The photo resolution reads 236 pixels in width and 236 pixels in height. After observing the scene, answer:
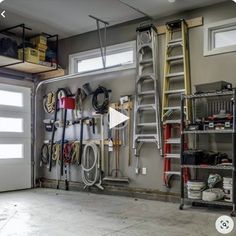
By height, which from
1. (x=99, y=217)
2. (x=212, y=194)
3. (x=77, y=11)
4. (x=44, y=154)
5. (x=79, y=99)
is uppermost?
(x=77, y=11)

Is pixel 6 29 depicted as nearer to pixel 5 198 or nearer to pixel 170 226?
pixel 5 198

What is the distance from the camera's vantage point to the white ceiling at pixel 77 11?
5637 mm

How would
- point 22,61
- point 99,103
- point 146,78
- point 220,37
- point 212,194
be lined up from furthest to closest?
point 99,103
point 22,61
point 146,78
point 220,37
point 212,194

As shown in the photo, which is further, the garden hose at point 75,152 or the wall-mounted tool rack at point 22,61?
the garden hose at point 75,152

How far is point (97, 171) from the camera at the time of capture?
6.84 meters

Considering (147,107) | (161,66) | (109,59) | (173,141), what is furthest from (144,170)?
(109,59)

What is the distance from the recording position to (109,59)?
711 cm

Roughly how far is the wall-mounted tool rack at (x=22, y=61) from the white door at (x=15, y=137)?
45cm

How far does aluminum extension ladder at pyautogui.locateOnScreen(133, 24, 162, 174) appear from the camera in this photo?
6.07 meters

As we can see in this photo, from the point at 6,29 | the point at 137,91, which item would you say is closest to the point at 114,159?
the point at 137,91

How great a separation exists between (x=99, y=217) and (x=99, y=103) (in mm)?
2771

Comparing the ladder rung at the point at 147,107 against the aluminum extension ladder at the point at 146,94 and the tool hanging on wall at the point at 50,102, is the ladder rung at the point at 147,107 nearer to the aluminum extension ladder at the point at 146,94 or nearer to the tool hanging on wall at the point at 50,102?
the aluminum extension ladder at the point at 146,94

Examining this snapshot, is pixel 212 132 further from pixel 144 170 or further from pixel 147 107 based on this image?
pixel 144 170

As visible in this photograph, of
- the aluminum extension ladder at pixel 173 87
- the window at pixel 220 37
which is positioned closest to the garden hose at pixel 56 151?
the aluminum extension ladder at pixel 173 87
